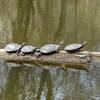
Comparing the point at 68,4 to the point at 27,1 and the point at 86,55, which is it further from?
the point at 86,55

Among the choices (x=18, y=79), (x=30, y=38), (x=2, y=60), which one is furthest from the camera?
(x=30, y=38)

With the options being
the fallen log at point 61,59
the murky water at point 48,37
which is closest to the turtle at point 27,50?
the fallen log at point 61,59

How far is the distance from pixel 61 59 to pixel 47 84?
1429 millimetres

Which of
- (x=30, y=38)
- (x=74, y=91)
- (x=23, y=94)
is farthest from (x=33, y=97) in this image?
(x=30, y=38)

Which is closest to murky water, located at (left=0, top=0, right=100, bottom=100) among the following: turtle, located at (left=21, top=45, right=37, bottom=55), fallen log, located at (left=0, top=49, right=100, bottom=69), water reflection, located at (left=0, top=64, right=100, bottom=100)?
water reflection, located at (left=0, top=64, right=100, bottom=100)

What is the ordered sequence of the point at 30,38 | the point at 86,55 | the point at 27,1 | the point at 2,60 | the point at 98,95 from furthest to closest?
the point at 27,1 < the point at 30,38 < the point at 2,60 < the point at 86,55 < the point at 98,95

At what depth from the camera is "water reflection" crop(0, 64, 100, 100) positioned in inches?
248

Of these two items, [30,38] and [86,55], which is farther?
[30,38]

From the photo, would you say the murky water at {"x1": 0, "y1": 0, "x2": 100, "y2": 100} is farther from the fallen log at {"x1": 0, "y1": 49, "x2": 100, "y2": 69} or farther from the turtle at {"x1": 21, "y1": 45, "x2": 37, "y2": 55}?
the turtle at {"x1": 21, "y1": 45, "x2": 37, "y2": 55}

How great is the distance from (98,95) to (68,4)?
41.9ft

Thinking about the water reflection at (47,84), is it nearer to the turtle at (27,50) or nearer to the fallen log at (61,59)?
the fallen log at (61,59)

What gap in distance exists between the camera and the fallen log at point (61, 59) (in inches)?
322

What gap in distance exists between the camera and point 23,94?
252 inches

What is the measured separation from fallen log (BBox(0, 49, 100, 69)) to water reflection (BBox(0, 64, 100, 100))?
0.85ft
